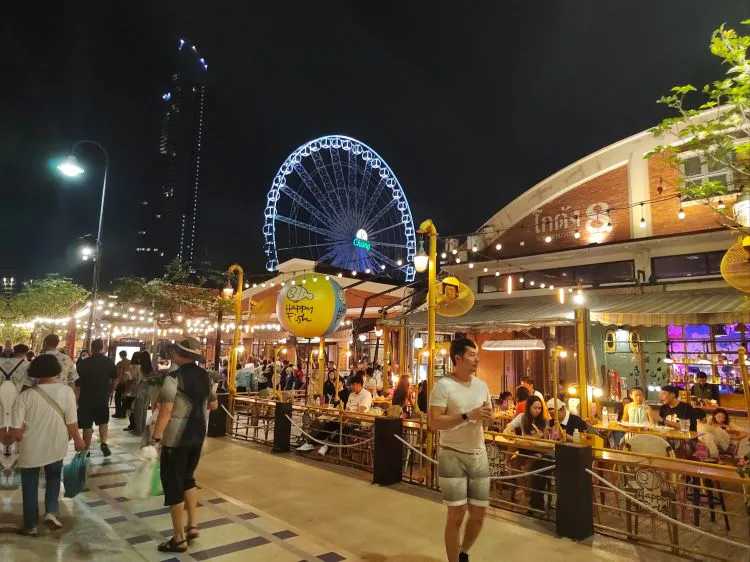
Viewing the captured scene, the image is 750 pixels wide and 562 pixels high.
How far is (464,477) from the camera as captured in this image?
3.52 meters

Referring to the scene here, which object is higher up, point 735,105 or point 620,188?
point 620,188

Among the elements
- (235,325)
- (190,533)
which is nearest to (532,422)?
(190,533)

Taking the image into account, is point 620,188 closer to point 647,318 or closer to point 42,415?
point 647,318

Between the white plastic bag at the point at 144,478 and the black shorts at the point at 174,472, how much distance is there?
20 cm

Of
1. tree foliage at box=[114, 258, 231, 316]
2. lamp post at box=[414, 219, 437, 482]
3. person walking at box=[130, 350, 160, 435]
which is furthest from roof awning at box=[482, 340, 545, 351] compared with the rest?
person walking at box=[130, 350, 160, 435]

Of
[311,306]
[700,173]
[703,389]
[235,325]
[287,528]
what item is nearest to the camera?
[287,528]

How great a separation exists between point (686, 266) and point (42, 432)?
41.7 feet

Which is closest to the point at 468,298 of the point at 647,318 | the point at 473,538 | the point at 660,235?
the point at 647,318

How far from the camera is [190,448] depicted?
395 cm

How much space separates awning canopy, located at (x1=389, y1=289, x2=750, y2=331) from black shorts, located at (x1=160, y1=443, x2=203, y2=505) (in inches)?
318

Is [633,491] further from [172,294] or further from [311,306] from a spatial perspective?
[172,294]

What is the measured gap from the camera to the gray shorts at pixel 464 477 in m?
3.46

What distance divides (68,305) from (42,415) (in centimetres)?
2460

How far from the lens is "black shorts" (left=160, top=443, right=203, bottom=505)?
384 centimetres
